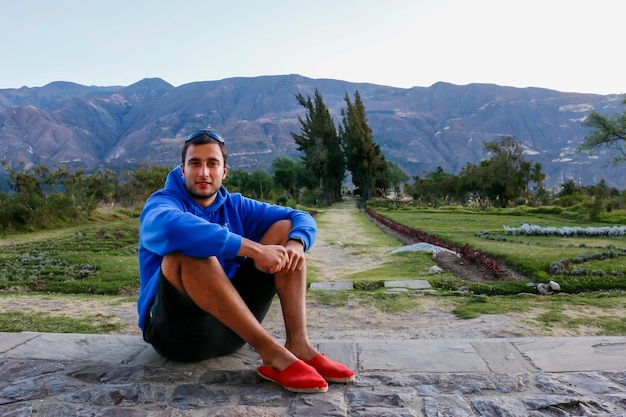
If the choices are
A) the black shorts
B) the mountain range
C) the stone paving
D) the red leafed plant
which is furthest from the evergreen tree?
the mountain range

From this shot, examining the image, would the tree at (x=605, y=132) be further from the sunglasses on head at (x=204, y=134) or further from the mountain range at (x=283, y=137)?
the mountain range at (x=283, y=137)

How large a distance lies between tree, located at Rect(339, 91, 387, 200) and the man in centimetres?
4015

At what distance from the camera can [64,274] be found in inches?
291

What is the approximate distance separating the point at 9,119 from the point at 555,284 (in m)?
192

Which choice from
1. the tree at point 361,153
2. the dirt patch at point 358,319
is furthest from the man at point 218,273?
the tree at point 361,153

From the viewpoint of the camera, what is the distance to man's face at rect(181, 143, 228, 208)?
2.75m

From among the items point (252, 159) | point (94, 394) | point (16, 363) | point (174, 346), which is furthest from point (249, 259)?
point (252, 159)

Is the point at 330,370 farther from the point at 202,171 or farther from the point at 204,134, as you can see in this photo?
the point at 204,134

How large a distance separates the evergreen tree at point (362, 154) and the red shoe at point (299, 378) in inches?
1602

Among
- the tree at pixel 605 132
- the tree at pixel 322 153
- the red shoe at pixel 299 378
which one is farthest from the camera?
the tree at pixel 322 153

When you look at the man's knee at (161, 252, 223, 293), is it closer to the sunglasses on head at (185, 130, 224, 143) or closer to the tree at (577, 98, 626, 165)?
the sunglasses on head at (185, 130, 224, 143)

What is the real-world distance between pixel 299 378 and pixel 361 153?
137 feet

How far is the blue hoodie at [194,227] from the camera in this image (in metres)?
2.19

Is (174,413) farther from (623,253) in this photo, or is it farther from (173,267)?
(623,253)
